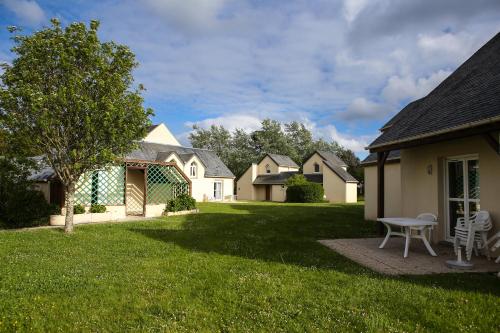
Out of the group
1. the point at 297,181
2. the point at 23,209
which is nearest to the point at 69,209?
the point at 23,209

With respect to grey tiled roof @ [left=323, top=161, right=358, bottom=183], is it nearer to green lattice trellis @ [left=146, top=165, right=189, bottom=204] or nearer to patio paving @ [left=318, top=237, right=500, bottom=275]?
green lattice trellis @ [left=146, top=165, right=189, bottom=204]

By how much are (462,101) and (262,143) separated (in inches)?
2124

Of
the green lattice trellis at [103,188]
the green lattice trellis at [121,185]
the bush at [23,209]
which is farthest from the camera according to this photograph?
the green lattice trellis at [121,185]

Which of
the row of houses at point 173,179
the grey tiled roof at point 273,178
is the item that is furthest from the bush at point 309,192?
the grey tiled roof at point 273,178

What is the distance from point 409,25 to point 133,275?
10.2m

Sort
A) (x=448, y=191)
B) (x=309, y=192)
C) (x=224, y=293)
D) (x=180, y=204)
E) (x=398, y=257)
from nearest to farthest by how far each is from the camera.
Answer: (x=224, y=293) → (x=398, y=257) → (x=448, y=191) → (x=180, y=204) → (x=309, y=192)

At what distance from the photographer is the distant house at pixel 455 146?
24.5ft

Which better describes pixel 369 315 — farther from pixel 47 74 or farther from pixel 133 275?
pixel 47 74

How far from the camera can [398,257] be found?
7.83 m

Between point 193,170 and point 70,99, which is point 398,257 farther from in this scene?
point 193,170

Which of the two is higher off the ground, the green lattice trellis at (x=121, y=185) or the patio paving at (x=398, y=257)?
the green lattice trellis at (x=121, y=185)

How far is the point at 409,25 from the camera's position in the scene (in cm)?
1050

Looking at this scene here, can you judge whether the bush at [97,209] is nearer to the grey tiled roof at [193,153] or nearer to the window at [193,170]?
the grey tiled roof at [193,153]

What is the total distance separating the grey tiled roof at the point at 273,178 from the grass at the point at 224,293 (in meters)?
33.9
